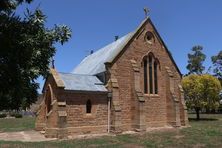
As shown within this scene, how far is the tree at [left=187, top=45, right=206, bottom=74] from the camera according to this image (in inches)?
3157

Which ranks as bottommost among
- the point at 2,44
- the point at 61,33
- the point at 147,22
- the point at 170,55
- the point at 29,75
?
the point at 29,75

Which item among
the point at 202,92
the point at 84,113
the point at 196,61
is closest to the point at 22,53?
the point at 84,113

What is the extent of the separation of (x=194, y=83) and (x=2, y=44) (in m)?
41.9

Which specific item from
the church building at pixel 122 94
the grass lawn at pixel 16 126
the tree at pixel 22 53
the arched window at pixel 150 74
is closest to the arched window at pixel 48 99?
the church building at pixel 122 94

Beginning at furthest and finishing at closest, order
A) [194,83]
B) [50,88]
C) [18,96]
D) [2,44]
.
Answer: [194,83] → [50,88] → [18,96] → [2,44]

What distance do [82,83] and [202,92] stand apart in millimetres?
22924

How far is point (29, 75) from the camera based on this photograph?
20.7 feet

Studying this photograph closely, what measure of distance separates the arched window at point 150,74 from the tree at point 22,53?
81.0 ft

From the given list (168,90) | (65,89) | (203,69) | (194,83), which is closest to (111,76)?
(65,89)

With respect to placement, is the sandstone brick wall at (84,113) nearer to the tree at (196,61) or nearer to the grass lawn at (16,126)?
the grass lawn at (16,126)

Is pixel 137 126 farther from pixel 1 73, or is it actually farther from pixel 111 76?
pixel 1 73

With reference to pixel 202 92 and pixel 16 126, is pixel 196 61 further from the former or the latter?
pixel 16 126

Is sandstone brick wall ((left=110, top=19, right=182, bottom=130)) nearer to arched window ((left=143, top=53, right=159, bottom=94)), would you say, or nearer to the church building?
the church building

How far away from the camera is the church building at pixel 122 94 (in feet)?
84.7
